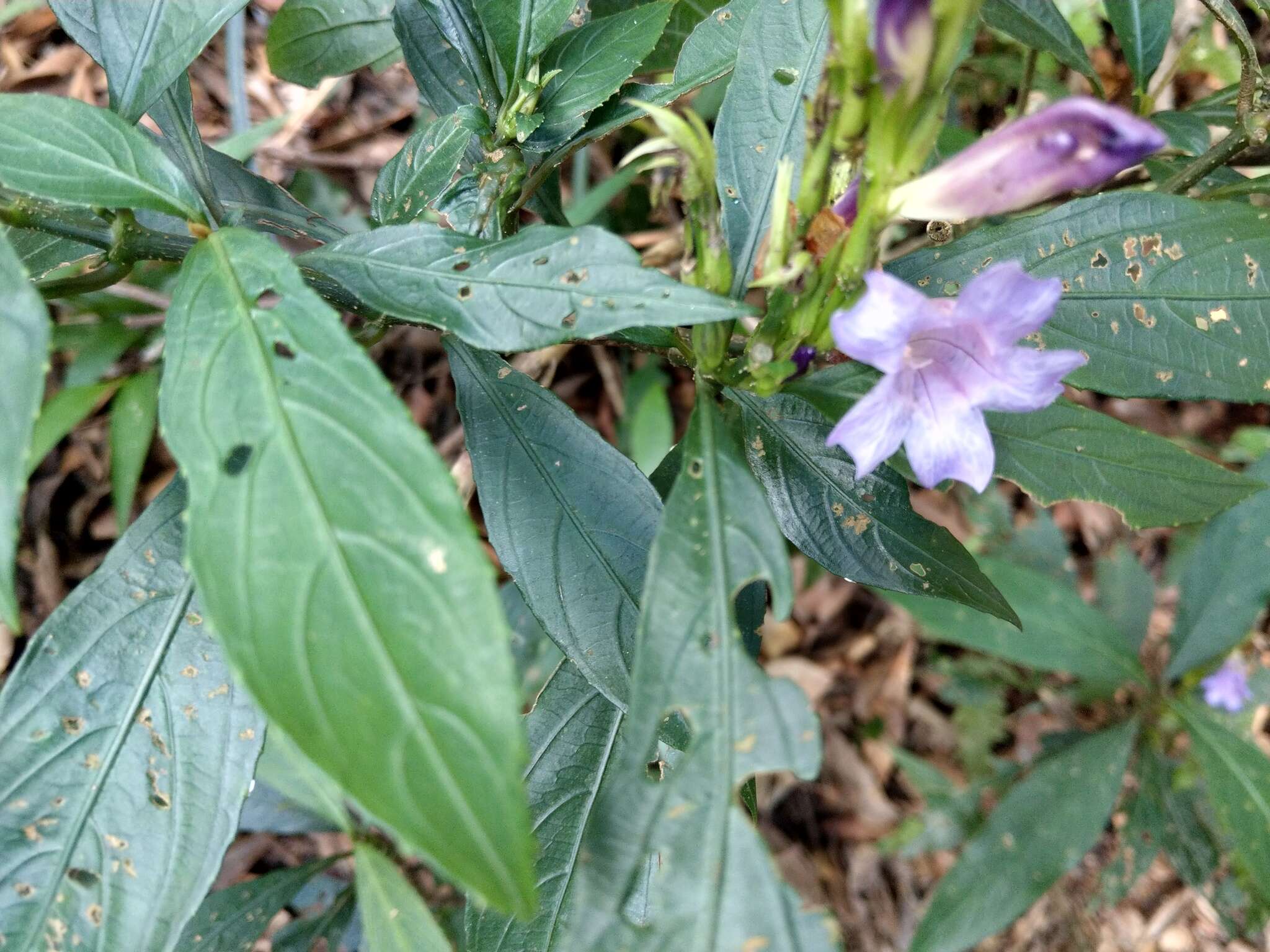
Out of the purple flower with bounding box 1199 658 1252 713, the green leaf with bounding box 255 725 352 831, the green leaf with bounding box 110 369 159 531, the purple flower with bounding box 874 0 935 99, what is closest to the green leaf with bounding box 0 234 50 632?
the purple flower with bounding box 874 0 935 99

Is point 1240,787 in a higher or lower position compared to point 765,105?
lower

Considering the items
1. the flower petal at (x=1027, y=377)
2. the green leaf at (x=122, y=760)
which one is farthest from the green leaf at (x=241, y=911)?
the flower petal at (x=1027, y=377)

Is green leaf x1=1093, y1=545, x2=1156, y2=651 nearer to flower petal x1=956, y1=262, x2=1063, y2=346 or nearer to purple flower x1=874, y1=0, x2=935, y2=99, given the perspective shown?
flower petal x1=956, y1=262, x2=1063, y2=346

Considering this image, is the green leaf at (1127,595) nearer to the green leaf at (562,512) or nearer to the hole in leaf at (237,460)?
the green leaf at (562,512)

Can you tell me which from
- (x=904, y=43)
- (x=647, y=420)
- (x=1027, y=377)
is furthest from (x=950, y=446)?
(x=647, y=420)

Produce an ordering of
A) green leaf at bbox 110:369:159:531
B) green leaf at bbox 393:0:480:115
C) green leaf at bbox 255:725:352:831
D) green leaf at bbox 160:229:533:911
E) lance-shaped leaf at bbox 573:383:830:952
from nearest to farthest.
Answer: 1. green leaf at bbox 160:229:533:911
2. lance-shaped leaf at bbox 573:383:830:952
3. green leaf at bbox 393:0:480:115
4. green leaf at bbox 255:725:352:831
5. green leaf at bbox 110:369:159:531

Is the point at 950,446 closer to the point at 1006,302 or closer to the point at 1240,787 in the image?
the point at 1006,302
